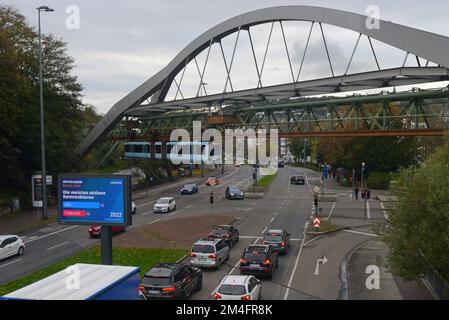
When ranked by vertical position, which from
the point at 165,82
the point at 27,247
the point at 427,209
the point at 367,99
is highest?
the point at 165,82

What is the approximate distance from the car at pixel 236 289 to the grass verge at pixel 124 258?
6.89m

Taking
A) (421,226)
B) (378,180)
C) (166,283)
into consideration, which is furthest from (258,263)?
(378,180)

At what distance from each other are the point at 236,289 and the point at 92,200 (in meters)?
6.36

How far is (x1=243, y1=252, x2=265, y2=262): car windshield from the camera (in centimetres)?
2269

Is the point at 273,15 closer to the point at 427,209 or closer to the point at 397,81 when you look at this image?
the point at 397,81

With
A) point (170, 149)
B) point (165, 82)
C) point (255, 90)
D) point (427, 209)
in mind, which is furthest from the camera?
point (170, 149)

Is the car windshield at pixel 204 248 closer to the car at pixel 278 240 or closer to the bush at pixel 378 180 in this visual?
the car at pixel 278 240

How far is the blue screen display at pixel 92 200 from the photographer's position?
733 inches

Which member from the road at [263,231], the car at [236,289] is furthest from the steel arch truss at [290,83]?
the car at [236,289]

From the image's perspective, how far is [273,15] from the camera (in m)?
49.9

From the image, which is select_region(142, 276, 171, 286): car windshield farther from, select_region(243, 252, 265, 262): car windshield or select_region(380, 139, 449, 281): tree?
select_region(380, 139, 449, 281): tree

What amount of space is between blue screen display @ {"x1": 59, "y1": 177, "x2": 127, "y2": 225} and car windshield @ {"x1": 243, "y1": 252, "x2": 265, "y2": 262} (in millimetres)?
6800

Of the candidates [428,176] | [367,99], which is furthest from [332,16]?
[428,176]
